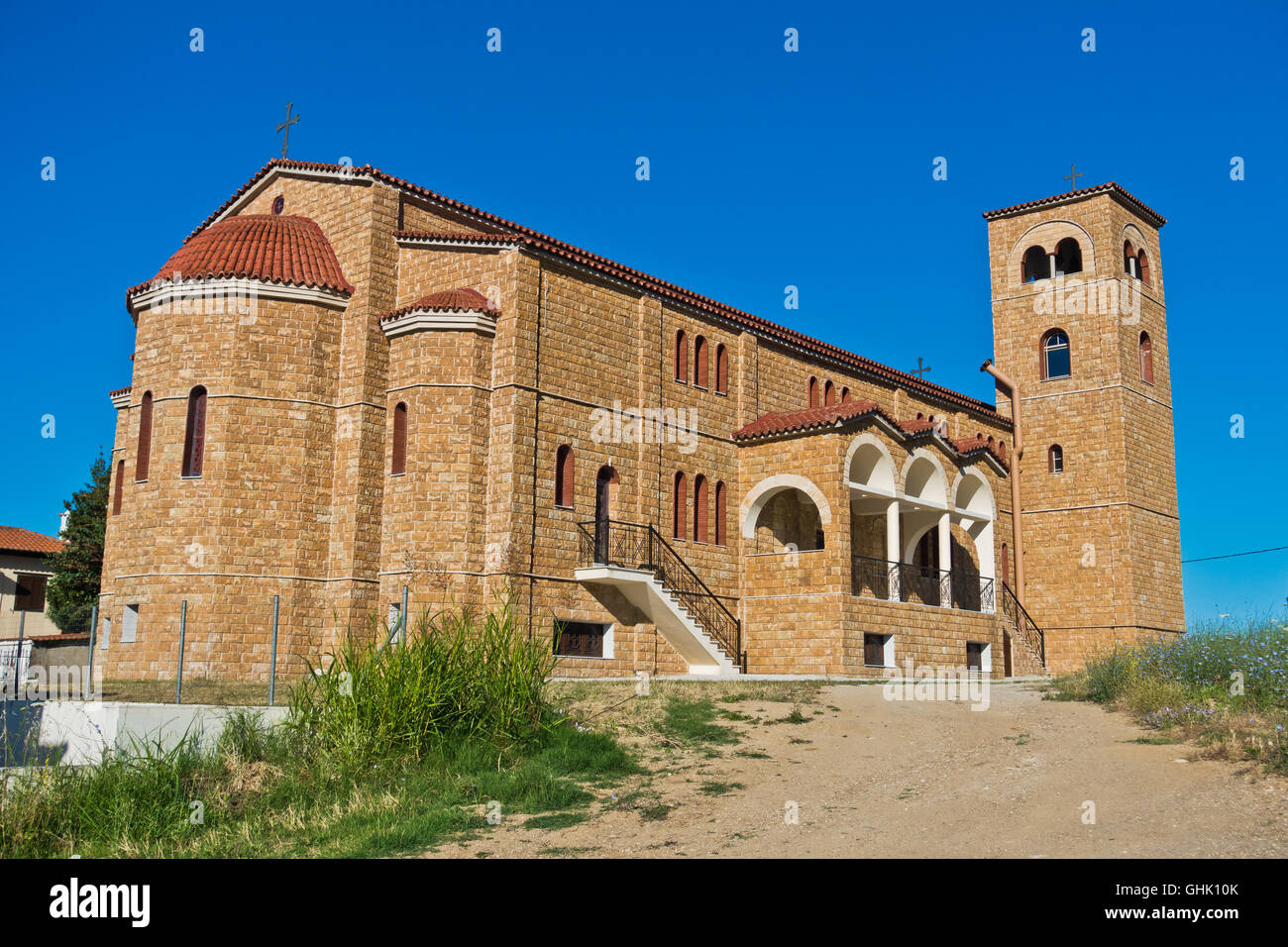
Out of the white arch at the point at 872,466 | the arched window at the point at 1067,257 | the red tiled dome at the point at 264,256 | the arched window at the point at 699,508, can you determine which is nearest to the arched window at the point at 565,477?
the arched window at the point at 699,508

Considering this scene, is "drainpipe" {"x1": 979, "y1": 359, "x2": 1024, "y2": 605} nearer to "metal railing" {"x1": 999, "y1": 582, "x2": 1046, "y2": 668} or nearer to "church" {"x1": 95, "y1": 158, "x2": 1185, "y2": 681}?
"metal railing" {"x1": 999, "y1": 582, "x2": 1046, "y2": 668}

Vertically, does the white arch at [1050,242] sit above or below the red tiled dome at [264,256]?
above

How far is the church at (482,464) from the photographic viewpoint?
71.2 ft

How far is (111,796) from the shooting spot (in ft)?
40.3

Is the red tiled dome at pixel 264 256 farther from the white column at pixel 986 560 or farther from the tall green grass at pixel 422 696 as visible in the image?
the white column at pixel 986 560

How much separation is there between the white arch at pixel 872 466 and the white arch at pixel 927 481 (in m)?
1.34

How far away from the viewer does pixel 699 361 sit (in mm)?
26797

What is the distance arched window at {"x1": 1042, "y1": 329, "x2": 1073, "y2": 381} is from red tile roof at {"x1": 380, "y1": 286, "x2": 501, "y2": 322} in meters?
21.3

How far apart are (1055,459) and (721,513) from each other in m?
14.8

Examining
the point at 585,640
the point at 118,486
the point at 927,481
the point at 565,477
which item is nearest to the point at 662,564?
the point at 585,640

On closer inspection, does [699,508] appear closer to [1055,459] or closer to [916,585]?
[916,585]

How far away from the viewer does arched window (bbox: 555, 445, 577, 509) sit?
22.8 m

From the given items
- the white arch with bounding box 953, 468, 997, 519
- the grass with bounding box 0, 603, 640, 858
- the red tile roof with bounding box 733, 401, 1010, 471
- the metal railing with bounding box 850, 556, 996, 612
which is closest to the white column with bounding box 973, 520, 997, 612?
the metal railing with bounding box 850, 556, 996, 612
